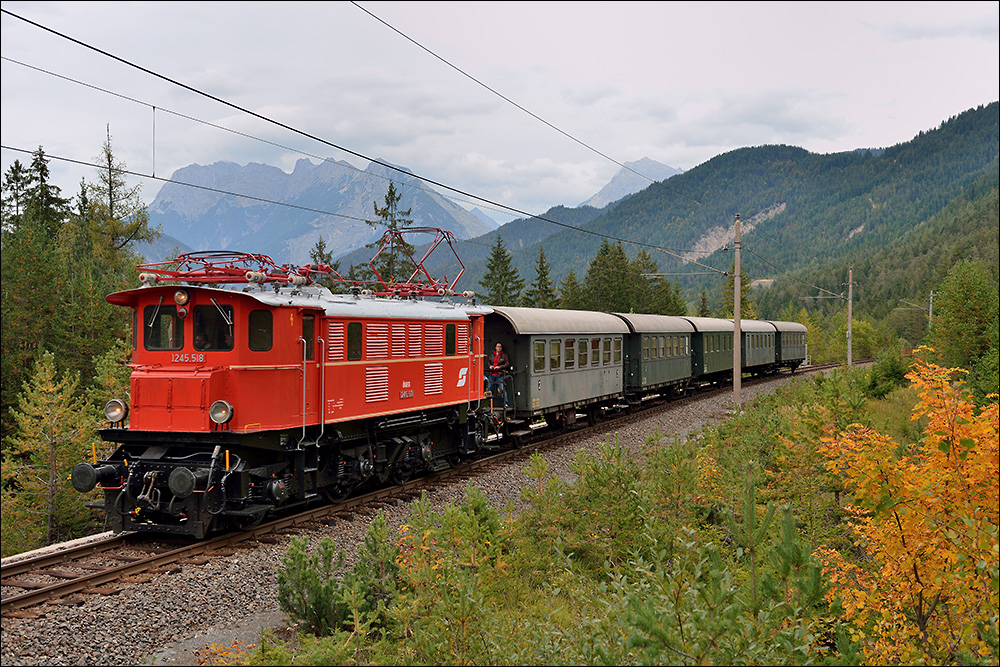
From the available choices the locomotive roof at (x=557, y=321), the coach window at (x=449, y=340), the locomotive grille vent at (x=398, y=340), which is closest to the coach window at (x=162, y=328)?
the locomotive grille vent at (x=398, y=340)

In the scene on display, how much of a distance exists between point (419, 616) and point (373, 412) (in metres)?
6.76

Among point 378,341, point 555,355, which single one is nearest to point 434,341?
point 378,341

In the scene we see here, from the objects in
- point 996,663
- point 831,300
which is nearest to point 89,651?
point 996,663

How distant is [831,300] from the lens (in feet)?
441

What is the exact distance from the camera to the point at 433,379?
1475cm

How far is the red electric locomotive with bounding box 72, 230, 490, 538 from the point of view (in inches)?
397

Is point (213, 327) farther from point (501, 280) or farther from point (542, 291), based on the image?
point (542, 291)

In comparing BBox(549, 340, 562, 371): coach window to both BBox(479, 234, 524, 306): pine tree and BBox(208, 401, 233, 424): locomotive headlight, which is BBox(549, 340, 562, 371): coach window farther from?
BBox(479, 234, 524, 306): pine tree

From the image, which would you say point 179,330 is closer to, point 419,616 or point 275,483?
point 275,483

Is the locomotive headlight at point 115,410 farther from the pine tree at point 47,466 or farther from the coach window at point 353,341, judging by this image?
the pine tree at point 47,466

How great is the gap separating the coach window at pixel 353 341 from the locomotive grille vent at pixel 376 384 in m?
0.42

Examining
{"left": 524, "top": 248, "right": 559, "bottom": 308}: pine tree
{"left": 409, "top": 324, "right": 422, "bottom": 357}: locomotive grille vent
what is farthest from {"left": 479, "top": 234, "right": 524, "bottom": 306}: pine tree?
{"left": 409, "top": 324, "right": 422, "bottom": 357}: locomotive grille vent

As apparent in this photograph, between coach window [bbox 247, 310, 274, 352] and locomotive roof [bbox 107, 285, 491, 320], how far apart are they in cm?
28

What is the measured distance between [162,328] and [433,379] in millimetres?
5619
